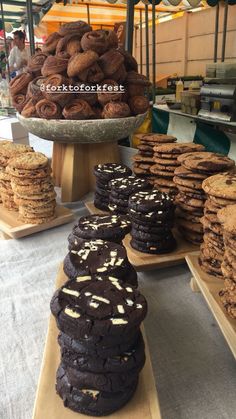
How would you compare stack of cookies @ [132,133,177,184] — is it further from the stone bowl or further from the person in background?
the person in background

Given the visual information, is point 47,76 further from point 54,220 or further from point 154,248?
point 154,248

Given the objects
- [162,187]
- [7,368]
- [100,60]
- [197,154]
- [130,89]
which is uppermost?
[100,60]

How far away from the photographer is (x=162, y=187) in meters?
1.24

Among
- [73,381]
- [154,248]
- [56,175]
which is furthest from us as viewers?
[56,175]

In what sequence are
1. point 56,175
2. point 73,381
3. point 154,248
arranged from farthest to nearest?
point 56,175, point 154,248, point 73,381

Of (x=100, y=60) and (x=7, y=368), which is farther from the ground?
Answer: (x=100, y=60)

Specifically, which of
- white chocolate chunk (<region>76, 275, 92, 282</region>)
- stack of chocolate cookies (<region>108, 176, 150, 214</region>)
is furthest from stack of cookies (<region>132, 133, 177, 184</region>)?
white chocolate chunk (<region>76, 275, 92, 282</region>)

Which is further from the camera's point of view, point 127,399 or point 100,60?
point 100,60

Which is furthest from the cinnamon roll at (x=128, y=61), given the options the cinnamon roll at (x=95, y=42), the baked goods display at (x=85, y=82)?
the cinnamon roll at (x=95, y=42)

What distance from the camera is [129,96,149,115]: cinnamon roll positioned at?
1.45 meters

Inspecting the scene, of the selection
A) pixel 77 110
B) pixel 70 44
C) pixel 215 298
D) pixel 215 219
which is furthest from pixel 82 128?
pixel 215 298

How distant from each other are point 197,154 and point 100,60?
63cm

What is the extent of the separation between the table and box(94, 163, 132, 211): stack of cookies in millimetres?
357

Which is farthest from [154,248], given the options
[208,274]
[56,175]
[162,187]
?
[56,175]
